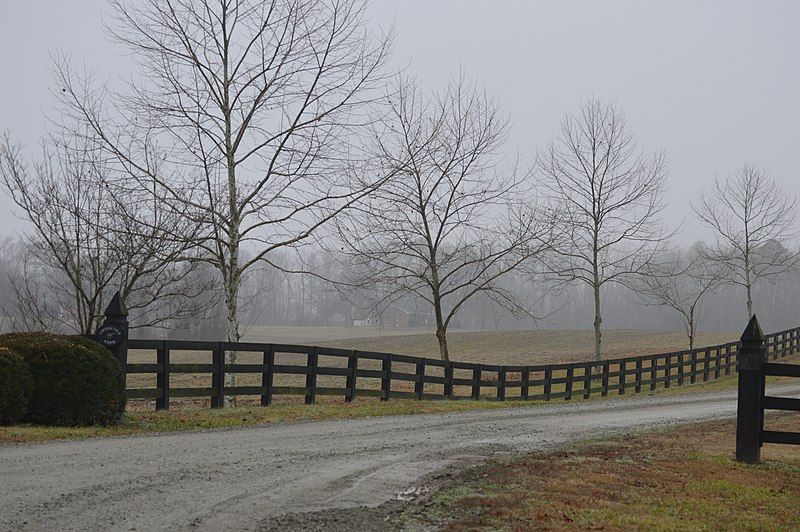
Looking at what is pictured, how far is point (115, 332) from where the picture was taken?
43.9 ft

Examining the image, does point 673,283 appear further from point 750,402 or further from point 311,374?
point 750,402

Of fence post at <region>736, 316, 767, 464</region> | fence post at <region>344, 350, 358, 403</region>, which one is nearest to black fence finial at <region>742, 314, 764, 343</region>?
fence post at <region>736, 316, 767, 464</region>

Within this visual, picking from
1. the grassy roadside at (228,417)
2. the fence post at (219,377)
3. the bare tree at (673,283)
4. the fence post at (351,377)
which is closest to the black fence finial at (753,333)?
the grassy roadside at (228,417)

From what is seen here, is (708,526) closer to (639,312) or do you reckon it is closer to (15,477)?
(15,477)

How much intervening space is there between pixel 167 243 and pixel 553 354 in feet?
127

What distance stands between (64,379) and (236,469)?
15.1ft

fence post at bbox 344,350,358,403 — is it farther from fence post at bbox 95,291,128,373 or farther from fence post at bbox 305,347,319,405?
fence post at bbox 95,291,128,373

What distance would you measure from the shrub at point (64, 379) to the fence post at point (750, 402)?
928 cm

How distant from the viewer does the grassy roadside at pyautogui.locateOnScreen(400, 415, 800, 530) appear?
691cm

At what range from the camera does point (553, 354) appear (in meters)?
54.2

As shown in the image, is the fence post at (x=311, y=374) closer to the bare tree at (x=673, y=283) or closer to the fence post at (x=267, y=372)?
the fence post at (x=267, y=372)

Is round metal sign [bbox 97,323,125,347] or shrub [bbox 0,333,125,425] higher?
round metal sign [bbox 97,323,125,347]

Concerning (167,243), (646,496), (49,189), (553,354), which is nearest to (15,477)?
(646,496)

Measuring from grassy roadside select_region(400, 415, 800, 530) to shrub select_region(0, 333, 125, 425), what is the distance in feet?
20.0
